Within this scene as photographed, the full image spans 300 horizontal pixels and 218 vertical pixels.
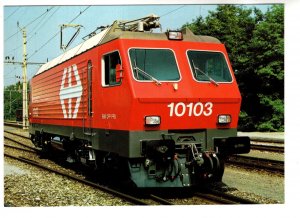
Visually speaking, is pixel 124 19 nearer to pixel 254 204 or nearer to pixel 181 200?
pixel 181 200

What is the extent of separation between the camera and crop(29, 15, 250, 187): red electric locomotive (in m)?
7.95

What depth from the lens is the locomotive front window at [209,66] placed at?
339 inches

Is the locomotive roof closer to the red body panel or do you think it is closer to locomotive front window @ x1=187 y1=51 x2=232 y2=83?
the red body panel

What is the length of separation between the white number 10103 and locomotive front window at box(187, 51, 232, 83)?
0.53 meters

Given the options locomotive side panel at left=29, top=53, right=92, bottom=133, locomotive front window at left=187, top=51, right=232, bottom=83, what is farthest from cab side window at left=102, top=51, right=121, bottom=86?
locomotive front window at left=187, top=51, right=232, bottom=83

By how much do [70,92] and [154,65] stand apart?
3.20 meters

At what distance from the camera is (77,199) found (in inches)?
337

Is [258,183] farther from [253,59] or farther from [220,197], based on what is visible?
[253,59]

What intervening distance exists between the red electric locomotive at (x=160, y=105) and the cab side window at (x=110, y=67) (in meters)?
0.02

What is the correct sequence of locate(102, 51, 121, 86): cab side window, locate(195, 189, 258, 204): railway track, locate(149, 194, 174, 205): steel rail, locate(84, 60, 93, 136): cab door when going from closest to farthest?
1. locate(149, 194, 174, 205): steel rail
2. locate(195, 189, 258, 204): railway track
3. locate(102, 51, 121, 86): cab side window
4. locate(84, 60, 93, 136): cab door

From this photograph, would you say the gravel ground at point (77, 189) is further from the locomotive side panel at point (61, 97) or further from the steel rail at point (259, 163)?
the locomotive side panel at point (61, 97)
